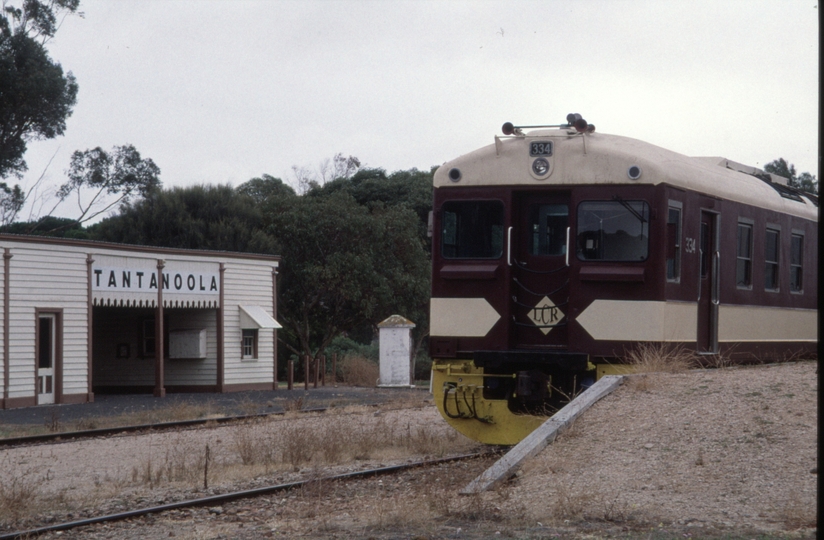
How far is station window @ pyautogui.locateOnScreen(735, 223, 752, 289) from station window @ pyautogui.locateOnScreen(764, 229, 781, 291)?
0.62 meters

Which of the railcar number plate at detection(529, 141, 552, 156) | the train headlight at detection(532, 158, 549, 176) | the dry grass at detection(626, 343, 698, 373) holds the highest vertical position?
the railcar number plate at detection(529, 141, 552, 156)

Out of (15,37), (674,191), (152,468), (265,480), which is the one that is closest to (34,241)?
(152,468)

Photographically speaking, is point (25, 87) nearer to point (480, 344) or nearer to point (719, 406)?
point (480, 344)

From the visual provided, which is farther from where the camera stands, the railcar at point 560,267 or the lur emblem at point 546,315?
the lur emblem at point 546,315

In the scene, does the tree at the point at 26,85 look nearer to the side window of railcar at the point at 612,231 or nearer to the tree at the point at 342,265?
the tree at the point at 342,265

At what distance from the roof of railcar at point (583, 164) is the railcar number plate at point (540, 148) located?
51 mm

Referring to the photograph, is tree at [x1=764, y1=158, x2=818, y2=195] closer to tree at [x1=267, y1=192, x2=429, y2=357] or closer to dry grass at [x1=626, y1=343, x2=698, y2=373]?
tree at [x1=267, y1=192, x2=429, y2=357]

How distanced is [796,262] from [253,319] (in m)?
16.9

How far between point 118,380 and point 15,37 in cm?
1600

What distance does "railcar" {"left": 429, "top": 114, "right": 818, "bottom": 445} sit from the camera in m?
11.6

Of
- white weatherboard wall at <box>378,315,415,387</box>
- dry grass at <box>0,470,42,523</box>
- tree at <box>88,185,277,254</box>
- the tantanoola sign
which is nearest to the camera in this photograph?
dry grass at <box>0,470,42,523</box>

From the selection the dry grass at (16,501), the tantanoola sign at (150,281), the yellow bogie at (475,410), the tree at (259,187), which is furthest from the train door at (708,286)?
the tree at (259,187)

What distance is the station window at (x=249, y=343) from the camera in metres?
30.4

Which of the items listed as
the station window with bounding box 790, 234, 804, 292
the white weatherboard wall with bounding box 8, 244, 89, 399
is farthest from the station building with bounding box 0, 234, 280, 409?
the station window with bounding box 790, 234, 804, 292
